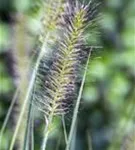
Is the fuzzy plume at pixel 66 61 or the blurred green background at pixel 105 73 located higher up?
the blurred green background at pixel 105 73

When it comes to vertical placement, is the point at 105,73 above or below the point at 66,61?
above

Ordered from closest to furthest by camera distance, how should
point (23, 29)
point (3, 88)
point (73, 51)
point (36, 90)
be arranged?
point (73, 51), point (36, 90), point (23, 29), point (3, 88)

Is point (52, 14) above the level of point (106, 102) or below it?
below

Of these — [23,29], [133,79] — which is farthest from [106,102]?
[23,29]

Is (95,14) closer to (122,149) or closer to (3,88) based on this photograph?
(122,149)

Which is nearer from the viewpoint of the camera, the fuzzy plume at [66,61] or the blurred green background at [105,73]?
the fuzzy plume at [66,61]

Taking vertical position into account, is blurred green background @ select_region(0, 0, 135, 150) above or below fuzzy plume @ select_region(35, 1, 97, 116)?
above

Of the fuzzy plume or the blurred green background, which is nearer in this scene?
the fuzzy plume

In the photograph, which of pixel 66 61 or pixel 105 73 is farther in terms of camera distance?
pixel 105 73
